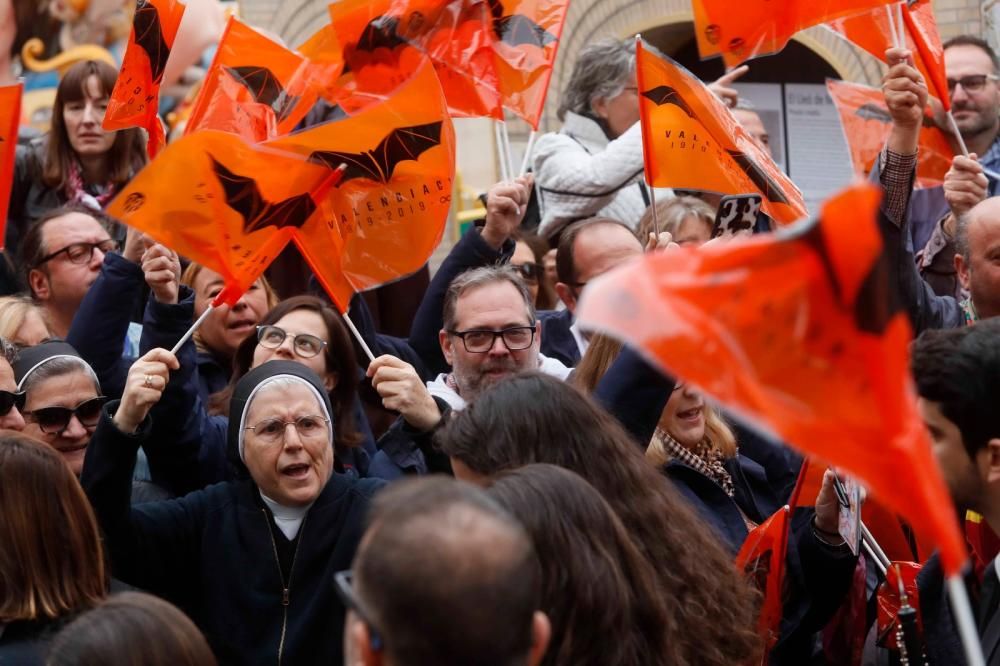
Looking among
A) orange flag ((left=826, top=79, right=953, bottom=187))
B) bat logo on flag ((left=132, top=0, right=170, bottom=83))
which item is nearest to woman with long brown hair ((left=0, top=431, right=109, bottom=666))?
bat logo on flag ((left=132, top=0, right=170, bottom=83))

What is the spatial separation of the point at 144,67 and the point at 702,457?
224 centimetres

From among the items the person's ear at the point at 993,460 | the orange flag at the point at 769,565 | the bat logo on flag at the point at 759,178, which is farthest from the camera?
the bat logo on flag at the point at 759,178

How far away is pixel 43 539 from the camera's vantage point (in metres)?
3.31

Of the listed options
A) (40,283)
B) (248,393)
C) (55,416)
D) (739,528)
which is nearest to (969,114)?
(739,528)

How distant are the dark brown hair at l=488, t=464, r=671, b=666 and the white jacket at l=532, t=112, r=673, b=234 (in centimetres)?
308

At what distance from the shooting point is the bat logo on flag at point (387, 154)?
180 inches

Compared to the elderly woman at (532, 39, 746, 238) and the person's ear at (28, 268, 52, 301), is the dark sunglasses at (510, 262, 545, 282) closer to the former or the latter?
the elderly woman at (532, 39, 746, 238)

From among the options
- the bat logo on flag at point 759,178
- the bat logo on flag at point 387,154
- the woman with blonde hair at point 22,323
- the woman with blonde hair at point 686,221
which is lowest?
the woman with blonde hair at point 22,323

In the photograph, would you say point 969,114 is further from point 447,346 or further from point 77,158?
point 77,158

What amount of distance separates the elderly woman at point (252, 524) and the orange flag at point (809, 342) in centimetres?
202

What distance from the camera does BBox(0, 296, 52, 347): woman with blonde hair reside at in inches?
194

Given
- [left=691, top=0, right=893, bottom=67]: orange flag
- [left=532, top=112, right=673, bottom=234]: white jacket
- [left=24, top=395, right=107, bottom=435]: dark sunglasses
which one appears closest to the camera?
[left=24, top=395, right=107, bottom=435]: dark sunglasses

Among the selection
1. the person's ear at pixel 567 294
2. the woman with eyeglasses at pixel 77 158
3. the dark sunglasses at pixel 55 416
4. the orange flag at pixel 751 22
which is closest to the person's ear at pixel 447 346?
the person's ear at pixel 567 294

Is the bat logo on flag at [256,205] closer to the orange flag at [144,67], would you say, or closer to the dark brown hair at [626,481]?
the orange flag at [144,67]
